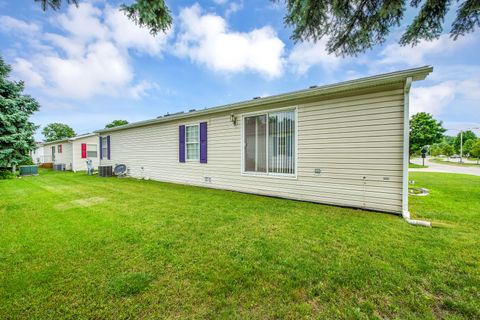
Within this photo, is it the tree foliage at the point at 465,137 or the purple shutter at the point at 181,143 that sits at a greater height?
the tree foliage at the point at 465,137

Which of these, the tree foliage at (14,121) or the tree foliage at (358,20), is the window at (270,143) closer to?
the tree foliage at (358,20)

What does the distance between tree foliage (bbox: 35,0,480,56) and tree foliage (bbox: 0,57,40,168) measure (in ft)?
39.6

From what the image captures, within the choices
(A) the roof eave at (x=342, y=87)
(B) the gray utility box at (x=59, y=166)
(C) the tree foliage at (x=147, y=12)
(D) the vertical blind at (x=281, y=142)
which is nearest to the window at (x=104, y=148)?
(B) the gray utility box at (x=59, y=166)

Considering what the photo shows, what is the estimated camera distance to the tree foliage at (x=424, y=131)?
79.1 ft

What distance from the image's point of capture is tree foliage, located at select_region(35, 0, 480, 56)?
8.62 ft

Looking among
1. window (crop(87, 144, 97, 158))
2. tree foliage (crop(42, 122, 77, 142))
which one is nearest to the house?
window (crop(87, 144, 97, 158))

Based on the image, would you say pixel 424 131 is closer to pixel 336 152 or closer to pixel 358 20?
pixel 336 152

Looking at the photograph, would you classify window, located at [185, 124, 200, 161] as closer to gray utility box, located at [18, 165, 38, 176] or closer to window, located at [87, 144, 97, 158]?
gray utility box, located at [18, 165, 38, 176]

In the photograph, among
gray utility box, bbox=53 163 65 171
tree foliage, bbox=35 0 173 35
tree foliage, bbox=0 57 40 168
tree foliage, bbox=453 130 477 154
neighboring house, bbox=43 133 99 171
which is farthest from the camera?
tree foliage, bbox=453 130 477 154

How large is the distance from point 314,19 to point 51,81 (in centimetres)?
1384

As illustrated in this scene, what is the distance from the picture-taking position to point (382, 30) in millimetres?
3252

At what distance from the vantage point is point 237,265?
2.30 metres

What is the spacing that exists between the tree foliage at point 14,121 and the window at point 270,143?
1207 centimetres

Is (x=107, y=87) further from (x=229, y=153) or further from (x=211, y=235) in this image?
(x=211, y=235)
